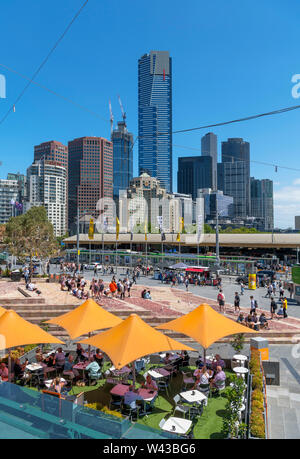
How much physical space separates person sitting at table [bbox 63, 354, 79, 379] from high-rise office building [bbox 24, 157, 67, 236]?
577 feet

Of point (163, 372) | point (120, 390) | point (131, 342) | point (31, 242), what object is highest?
point (31, 242)

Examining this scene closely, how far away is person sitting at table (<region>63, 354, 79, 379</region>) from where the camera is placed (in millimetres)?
10547

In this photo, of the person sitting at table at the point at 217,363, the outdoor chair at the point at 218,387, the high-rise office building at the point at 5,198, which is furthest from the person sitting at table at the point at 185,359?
the high-rise office building at the point at 5,198

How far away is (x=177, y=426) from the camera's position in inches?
295

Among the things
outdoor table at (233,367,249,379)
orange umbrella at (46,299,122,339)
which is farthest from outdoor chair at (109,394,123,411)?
outdoor table at (233,367,249,379)

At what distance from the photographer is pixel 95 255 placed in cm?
5834

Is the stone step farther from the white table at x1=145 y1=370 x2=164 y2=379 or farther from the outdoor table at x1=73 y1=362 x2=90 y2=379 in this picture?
the white table at x1=145 y1=370 x2=164 y2=379

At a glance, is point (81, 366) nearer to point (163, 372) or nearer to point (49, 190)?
point (163, 372)

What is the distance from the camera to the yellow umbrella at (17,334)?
9.71m

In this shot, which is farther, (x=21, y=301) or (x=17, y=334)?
(x=21, y=301)

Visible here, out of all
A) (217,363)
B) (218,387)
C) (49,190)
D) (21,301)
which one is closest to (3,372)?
(218,387)

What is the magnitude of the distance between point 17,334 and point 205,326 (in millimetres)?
5604
